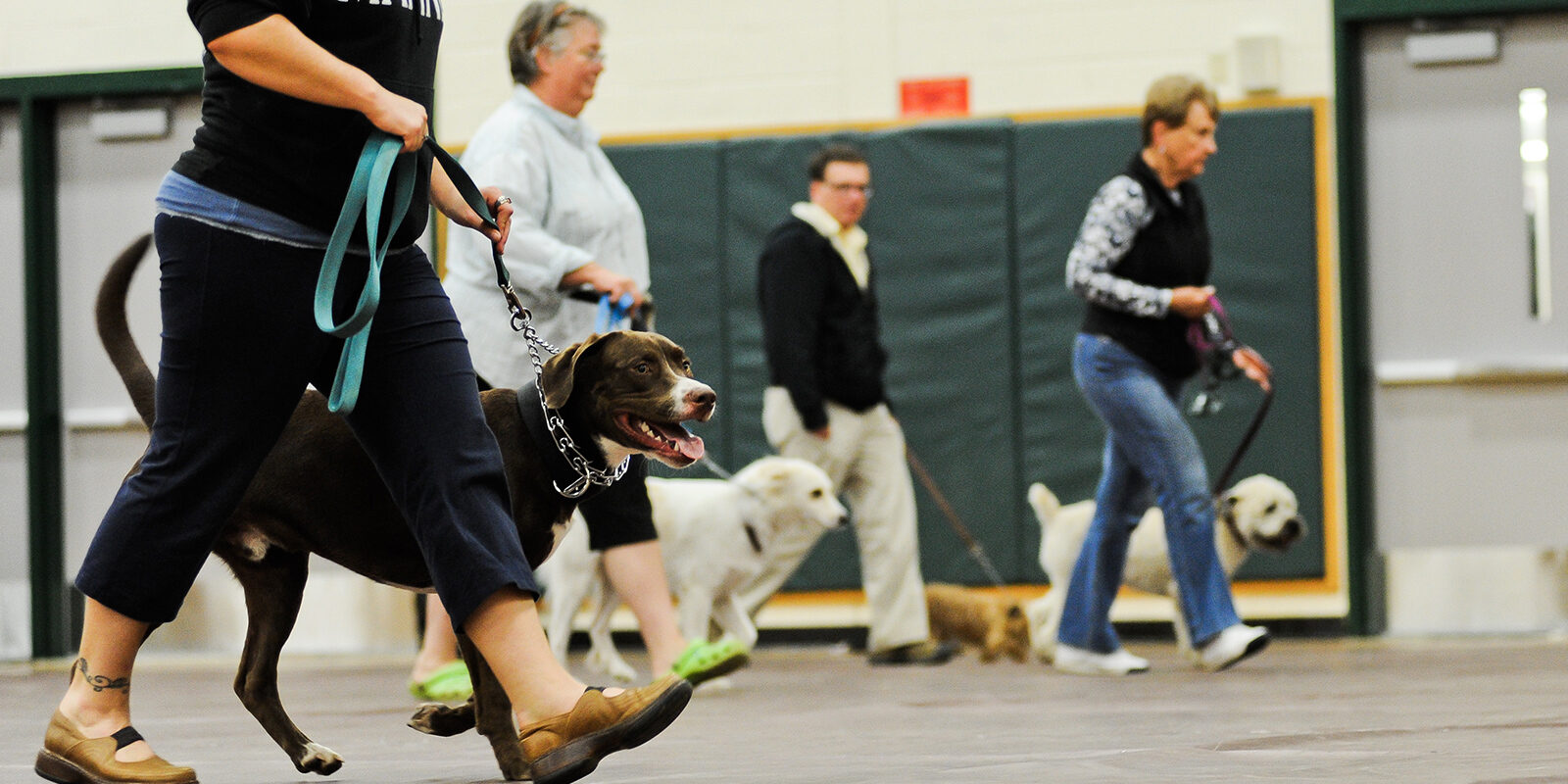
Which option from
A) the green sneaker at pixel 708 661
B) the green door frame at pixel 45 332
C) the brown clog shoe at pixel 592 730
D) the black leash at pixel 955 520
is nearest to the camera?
the brown clog shoe at pixel 592 730

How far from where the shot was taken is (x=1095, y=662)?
6.49 meters

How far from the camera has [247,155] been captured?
3082 mm

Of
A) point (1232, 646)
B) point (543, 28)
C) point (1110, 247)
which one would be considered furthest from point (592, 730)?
point (1110, 247)

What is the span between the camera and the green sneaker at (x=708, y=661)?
5.18m

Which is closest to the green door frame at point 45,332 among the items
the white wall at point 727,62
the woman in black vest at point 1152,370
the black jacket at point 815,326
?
the white wall at point 727,62

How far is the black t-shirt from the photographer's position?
3072 millimetres

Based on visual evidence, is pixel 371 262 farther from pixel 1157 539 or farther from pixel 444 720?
pixel 1157 539

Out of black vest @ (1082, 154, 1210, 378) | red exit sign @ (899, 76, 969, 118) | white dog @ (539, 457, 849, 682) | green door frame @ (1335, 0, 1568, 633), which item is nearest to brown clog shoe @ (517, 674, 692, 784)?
black vest @ (1082, 154, 1210, 378)

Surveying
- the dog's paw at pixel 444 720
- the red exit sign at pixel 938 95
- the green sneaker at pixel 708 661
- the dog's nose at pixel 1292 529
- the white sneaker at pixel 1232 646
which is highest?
the red exit sign at pixel 938 95

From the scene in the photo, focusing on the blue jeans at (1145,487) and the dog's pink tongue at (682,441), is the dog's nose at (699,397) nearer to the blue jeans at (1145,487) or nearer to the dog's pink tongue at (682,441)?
the dog's pink tongue at (682,441)

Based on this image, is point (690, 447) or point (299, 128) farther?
point (690, 447)

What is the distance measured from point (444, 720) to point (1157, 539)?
3.88m

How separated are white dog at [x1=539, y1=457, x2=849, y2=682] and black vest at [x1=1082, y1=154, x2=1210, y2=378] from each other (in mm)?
1214

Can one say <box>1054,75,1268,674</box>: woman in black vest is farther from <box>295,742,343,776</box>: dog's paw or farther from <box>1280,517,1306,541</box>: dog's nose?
<box>295,742,343,776</box>: dog's paw
